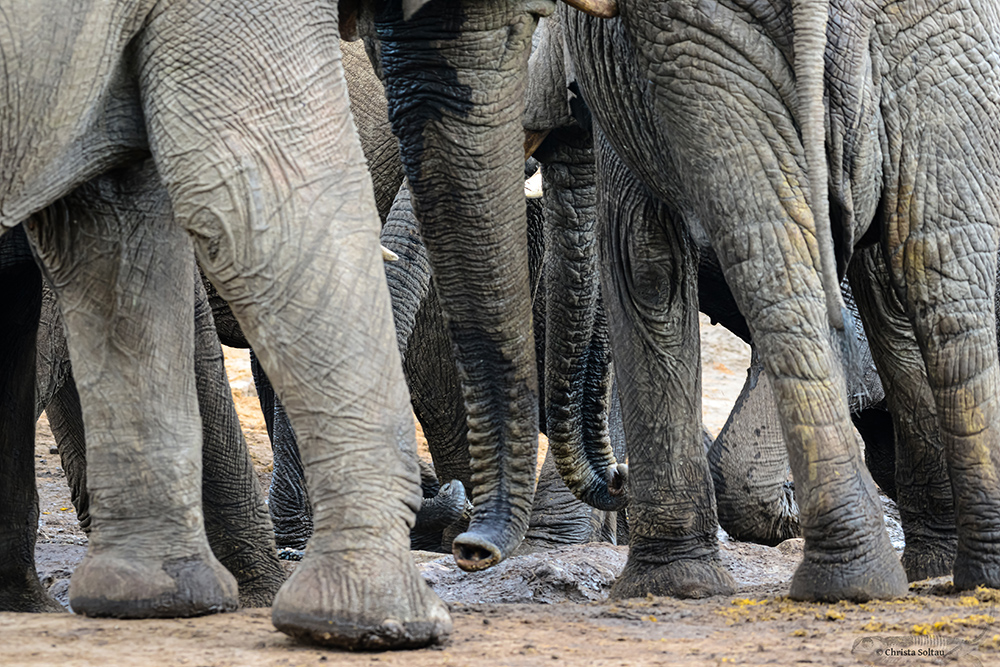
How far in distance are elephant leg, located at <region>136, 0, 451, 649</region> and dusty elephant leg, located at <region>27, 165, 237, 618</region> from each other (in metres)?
0.47

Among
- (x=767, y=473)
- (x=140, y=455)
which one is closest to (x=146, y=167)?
(x=140, y=455)

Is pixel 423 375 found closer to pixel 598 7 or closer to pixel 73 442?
pixel 73 442

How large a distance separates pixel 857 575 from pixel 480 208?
1.09m

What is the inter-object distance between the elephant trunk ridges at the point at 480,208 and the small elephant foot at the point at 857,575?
0.66 m

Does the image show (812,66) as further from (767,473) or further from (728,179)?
(767,473)

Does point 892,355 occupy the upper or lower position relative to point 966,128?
lower

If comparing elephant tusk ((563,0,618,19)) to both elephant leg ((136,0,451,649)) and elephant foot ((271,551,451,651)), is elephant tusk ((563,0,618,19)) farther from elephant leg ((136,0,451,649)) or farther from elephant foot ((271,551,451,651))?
elephant foot ((271,551,451,651))

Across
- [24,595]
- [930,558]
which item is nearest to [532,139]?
[930,558]

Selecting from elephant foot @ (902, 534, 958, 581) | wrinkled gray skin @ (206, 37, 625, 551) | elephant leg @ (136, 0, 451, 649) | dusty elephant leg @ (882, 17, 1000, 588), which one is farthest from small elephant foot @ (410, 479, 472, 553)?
elephant leg @ (136, 0, 451, 649)

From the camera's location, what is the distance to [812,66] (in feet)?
9.62

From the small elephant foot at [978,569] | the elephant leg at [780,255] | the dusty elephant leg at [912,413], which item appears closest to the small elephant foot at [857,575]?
the elephant leg at [780,255]

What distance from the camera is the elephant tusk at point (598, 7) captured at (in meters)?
3.13

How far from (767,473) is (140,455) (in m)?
2.01

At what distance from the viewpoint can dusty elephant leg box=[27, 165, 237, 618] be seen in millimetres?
2885
